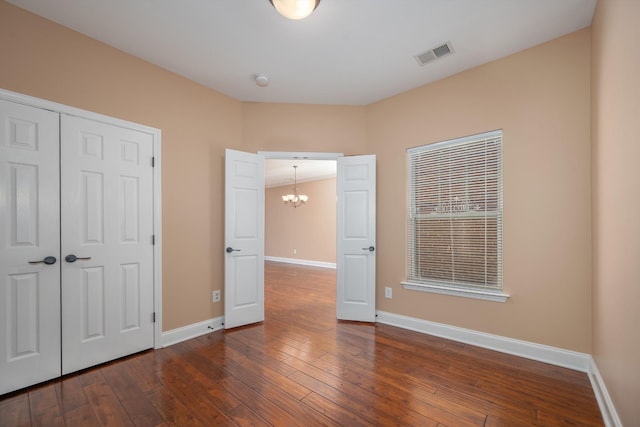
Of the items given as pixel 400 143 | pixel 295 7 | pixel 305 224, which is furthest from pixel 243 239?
pixel 305 224

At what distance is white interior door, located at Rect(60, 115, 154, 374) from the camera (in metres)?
2.27

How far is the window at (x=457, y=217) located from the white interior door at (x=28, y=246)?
343 cm

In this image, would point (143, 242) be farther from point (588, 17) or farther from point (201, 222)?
point (588, 17)

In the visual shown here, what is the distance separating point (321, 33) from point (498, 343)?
335 centimetres

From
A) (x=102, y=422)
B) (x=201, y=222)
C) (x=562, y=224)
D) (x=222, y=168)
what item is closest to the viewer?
(x=102, y=422)

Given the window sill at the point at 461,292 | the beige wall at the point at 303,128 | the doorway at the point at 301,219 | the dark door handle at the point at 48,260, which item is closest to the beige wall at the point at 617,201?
the window sill at the point at 461,292

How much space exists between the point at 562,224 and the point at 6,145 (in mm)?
4488

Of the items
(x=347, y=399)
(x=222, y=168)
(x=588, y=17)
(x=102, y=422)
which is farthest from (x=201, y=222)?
(x=588, y=17)

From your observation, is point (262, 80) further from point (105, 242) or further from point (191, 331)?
point (191, 331)

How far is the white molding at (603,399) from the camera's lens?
159 cm

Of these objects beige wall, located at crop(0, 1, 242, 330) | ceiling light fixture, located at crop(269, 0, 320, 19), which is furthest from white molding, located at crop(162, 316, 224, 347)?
ceiling light fixture, located at crop(269, 0, 320, 19)

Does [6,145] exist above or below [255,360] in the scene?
above

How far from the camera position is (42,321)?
2121 millimetres

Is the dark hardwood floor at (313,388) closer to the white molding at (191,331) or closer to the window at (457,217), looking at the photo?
the white molding at (191,331)
